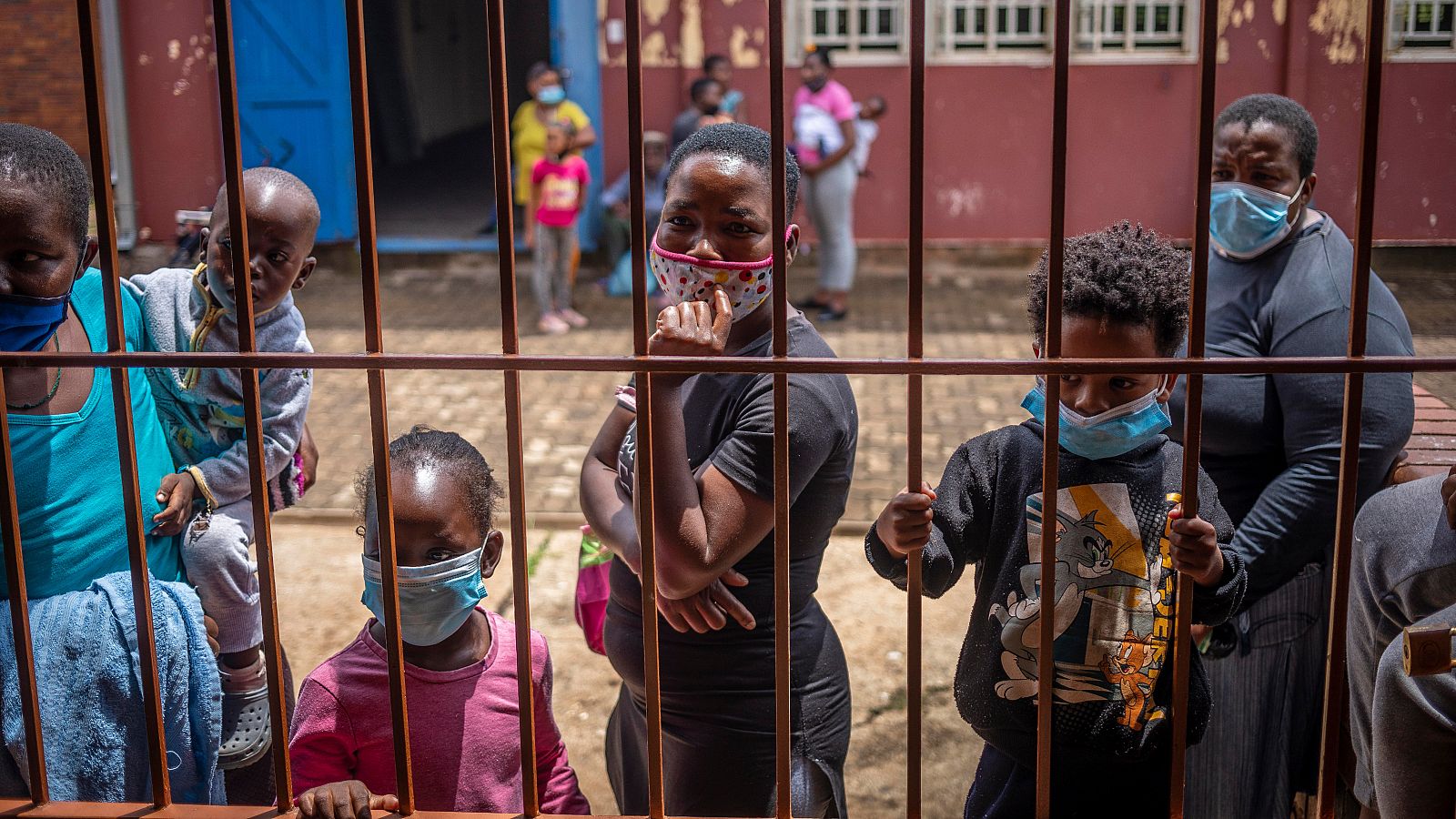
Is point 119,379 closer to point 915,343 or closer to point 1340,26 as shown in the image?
point 915,343

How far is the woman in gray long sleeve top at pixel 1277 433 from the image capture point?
2.53 m

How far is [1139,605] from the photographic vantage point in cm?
204

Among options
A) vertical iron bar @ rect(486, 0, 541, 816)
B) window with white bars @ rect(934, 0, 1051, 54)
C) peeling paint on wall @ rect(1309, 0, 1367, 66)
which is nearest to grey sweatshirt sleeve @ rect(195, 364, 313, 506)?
vertical iron bar @ rect(486, 0, 541, 816)

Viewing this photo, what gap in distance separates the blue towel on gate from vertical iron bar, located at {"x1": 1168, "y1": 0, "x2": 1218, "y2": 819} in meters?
1.58

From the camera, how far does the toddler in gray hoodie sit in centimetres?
241

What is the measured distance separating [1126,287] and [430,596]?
1253 mm

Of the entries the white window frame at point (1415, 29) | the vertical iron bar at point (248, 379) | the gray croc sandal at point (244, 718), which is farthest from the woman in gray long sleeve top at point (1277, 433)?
the white window frame at point (1415, 29)

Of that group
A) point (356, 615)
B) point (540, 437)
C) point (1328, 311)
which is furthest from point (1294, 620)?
point (540, 437)

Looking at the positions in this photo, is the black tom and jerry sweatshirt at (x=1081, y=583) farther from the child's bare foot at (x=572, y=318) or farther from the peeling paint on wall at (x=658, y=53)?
the peeling paint on wall at (x=658, y=53)

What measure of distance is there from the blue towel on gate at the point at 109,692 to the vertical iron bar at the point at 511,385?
66 cm

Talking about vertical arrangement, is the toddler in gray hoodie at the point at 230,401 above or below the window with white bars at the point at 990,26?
below

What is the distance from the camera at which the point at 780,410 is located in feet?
5.75

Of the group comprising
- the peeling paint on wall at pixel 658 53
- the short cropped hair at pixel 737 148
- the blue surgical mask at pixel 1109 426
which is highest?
the peeling paint on wall at pixel 658 53

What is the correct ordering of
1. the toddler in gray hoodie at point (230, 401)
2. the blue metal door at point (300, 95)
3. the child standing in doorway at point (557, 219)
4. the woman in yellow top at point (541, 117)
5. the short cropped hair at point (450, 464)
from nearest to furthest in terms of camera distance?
the short cropped hair at point (450, 464) < the toddler in gray hoodie at point (230, 401) < the child standing in doorway at point (557, 219) < the woman in yellow top at point (541, 117) < the blue metal door at point (300, 95)
